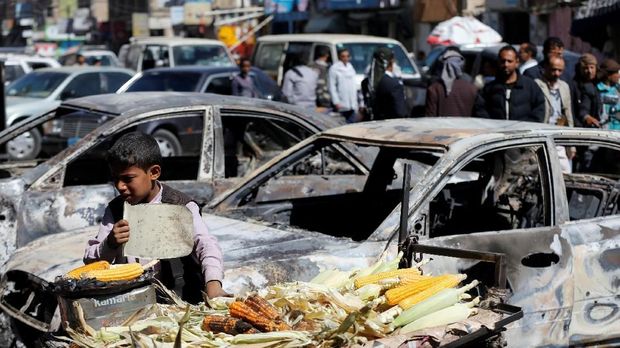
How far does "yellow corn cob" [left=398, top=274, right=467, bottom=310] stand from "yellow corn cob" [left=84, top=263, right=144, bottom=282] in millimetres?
1074

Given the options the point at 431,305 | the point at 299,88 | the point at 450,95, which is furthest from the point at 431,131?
the point at 299,88

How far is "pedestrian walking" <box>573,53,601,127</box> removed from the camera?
11398 millimetres

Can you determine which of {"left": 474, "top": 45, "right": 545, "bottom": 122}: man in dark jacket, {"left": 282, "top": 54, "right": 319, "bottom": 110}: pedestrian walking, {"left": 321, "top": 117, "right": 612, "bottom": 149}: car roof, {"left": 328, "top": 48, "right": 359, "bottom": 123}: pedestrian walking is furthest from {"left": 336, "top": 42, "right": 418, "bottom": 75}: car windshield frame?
{"left": 321, "top": 117, "right": 612, "bottom": 149}: car roof

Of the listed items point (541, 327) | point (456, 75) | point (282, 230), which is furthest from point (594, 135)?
point (456, 75)

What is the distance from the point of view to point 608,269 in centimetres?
574

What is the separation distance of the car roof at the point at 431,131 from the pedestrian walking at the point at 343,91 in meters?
10.3

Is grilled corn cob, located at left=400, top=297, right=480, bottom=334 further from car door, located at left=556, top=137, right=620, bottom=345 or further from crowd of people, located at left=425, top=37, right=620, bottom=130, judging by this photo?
crowd of people, located at left=425, top=37, right=620, bottom=130

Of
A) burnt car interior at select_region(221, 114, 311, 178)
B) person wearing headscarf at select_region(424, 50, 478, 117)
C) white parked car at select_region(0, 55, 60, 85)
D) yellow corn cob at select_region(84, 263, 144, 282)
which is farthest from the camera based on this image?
white parked car at select_region(0, 55, 60, 85)

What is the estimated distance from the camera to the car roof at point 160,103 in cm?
825

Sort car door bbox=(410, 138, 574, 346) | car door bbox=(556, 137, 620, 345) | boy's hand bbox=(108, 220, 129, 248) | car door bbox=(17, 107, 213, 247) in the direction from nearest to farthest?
boy's hand bbox=(108, 220, 129, 248), car door bbox=(410, 138, 574, 346), car door bbox=(556, 137, 620, 345), car door bbox=(17, 107, 213, 247)

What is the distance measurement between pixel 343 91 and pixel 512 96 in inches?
296

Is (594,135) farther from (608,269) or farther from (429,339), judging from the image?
(429,339)

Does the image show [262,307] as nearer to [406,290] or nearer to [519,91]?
[406,290]

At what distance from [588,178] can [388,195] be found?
1.39 meters
